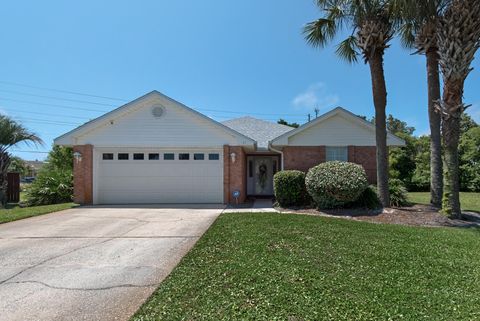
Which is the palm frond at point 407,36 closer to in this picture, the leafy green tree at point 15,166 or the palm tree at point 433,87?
the palm tree at point 433,87

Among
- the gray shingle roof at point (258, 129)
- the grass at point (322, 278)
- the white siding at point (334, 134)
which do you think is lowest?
the grass at point (322, 278)

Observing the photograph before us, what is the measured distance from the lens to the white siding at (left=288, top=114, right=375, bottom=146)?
14211 millimetres

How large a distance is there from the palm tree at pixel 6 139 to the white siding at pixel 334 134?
45.0ft

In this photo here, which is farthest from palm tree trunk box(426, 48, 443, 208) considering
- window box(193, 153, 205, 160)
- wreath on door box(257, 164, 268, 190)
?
window box(193, 153, 205, 160)

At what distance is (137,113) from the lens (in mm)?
14055

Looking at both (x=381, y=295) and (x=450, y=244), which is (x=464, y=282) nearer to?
(x=381, y=295)

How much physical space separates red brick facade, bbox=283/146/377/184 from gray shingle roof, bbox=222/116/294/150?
190 cm

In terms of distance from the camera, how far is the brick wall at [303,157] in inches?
563

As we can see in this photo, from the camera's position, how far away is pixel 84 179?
13859 mm

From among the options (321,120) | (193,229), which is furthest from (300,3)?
(193,229)

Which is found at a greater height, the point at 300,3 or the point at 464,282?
the point at 300,3

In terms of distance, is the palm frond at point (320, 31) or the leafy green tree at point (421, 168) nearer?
the palm frond at point (320, 31)

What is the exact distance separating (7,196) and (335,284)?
18.9 meters

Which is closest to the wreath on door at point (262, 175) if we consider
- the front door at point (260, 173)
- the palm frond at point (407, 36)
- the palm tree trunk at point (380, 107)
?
the front door at point (260, 173)
